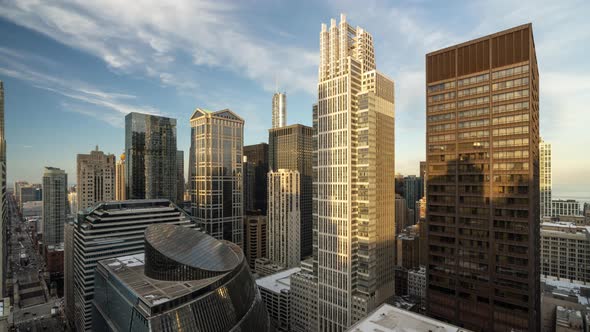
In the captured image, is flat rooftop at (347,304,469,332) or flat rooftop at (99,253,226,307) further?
flat rooftop at (99,253,226,307)

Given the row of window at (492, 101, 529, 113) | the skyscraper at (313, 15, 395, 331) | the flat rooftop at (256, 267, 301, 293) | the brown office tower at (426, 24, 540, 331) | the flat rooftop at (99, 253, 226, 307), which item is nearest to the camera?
the flat rooftop at (99, 253, 226, 307)

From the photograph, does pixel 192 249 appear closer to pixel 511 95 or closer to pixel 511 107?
pixel 511 107

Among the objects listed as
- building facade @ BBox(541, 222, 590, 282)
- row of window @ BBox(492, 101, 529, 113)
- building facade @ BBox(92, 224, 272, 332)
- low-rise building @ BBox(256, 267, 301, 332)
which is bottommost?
low-rise building @ BBox(256, 267, 301, 332)

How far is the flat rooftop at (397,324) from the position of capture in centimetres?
5622

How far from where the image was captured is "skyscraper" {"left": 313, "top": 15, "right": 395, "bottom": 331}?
104m

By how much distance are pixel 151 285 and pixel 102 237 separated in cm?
6013

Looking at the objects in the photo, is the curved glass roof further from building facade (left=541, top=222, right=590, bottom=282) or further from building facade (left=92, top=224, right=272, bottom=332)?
building facade (left=541, top=222, right=590, bottom=282)

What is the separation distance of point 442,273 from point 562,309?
46691 mm

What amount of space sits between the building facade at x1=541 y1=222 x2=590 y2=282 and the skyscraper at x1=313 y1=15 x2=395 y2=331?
115206mm

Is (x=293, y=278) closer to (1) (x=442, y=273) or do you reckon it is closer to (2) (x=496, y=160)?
(1) (x=442, y=273)

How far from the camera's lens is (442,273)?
85562 mm

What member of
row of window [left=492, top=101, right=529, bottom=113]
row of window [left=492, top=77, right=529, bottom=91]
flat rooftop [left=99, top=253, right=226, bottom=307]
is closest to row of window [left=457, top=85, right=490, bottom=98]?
row of window [left=492, top=77, right=529, bottom=91]

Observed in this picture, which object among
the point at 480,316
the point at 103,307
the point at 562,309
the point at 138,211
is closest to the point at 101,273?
the point at 103,307

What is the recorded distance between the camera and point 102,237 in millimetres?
121562
